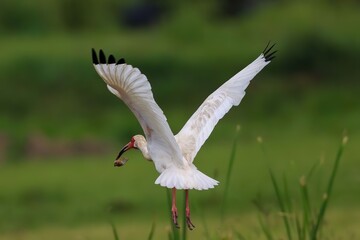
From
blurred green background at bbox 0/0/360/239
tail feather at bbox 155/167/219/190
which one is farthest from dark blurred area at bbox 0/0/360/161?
tail feather at bbox 155/167/219/190

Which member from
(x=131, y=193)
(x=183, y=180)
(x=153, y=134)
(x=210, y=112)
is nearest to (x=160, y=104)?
(x=131, y=193)

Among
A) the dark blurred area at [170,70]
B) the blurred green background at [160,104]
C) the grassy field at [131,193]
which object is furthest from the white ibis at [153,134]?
the dark blurred area at [170,70]

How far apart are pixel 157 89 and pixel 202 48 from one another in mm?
1566

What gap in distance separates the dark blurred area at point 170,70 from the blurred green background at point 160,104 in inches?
0.8

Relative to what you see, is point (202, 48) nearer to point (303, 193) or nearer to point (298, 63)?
point (298, 63)

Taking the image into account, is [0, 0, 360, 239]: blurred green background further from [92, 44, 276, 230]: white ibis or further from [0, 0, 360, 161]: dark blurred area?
[92, 44, 276, 230]: white ibis

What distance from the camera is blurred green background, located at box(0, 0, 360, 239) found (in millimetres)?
13016

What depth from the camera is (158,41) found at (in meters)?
19.8

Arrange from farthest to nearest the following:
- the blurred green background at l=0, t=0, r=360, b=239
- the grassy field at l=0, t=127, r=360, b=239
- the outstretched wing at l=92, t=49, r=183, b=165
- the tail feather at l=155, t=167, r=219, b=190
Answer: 1. the blurred green background at l=0, t=0, r=360, b=239
2. the grassy field at l=0, t=127, r=360, b=239
3. the outstretched wing at l=92, t=49, r=183, b=165
4. the tail feather at l=155, t=167, r=219, b=190

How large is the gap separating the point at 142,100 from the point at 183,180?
0.33m

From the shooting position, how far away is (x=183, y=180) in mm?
4371

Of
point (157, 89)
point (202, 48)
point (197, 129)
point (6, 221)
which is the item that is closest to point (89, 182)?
point (6, 221)

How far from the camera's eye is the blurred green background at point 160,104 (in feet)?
42.7

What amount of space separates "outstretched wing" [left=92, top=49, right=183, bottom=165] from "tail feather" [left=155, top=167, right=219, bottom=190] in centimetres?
7
